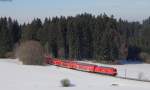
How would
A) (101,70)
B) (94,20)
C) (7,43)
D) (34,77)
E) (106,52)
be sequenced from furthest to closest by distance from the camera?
1. (94,20)
2. (7,43)
3. (106,52)
4. (101,70)
5. (34,77)

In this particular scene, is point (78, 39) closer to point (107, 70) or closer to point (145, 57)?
A: point (145, 57)

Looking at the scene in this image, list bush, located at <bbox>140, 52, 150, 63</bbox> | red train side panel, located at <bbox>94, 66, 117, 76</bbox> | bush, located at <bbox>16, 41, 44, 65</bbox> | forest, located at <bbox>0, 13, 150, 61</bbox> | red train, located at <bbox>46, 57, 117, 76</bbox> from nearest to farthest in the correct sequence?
red train side panel, located at <bbox>94, 66, 117, 76</bbox> → red train, located at <bbox>46, 57, 117, 76</bbox> → bush, located at <bbox>16, 41, 44, 65</bbox> → forest, located at <bbox>0, 13, 150, 61</bbox> → bush, located at <bbox>140, 52, 150, 63</bbox>

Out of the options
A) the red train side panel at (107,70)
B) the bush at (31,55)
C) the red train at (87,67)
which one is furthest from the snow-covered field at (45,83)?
the bush at (31,55)

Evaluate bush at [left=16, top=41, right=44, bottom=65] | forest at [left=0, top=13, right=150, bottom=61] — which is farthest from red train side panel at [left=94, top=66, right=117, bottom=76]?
forest at [left=0, top=13, right=150, bottom=61]

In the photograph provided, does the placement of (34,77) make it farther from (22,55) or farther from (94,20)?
(94,20)

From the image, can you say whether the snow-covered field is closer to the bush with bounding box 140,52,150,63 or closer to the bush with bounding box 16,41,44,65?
the bush with bounding box 16,41,44,65

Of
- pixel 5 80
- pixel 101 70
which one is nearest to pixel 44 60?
pixel 101 70

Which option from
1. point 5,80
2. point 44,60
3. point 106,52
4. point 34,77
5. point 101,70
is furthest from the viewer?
point 106,52

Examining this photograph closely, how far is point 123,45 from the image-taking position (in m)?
132

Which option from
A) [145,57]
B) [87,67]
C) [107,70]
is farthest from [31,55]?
[145,57]

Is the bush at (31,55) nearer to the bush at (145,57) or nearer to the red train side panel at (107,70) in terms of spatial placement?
the red train side panel at (107,70)

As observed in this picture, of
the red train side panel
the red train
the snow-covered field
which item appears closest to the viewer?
the snow-covered field

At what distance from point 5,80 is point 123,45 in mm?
75017

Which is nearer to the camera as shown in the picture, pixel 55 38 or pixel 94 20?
pixel 55 38
